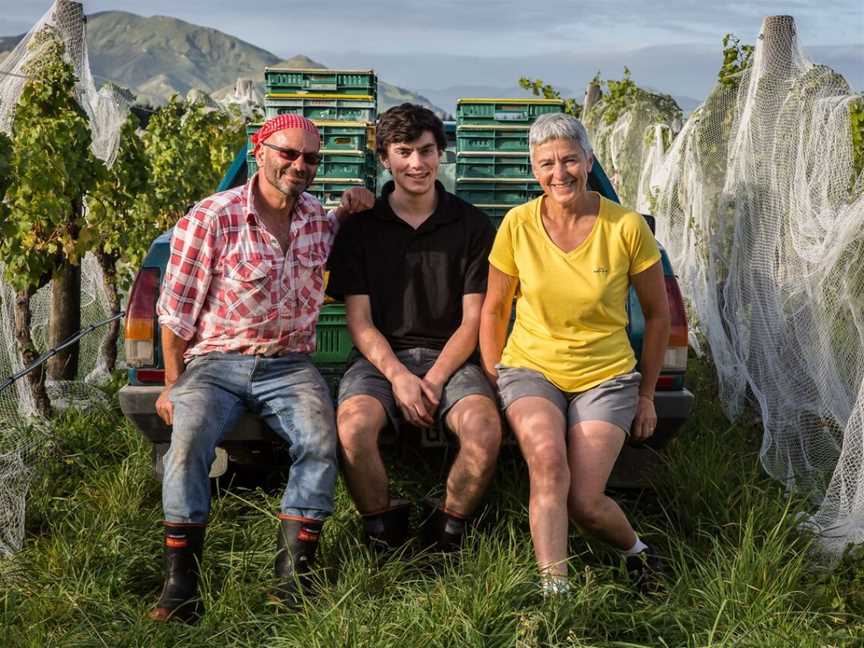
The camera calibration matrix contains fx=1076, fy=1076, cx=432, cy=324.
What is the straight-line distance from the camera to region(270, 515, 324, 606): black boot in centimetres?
354

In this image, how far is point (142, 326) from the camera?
407 centimetres

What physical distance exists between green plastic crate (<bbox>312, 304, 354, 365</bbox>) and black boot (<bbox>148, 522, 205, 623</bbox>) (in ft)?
3.73

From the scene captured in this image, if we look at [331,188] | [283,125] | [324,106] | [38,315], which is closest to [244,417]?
[283,125]

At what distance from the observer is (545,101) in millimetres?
5340

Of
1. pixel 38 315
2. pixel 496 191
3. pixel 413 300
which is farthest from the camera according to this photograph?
pixel 38 315

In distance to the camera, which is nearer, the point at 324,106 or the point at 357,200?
the point at 357,200

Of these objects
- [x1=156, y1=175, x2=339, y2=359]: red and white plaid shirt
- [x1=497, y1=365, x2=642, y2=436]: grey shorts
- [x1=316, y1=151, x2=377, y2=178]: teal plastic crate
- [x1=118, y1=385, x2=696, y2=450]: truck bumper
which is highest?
[x1=316, y1=151, x2=377, y2=178]: teal plastic crate

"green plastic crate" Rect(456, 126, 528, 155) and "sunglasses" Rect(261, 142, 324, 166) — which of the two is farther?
"green plastic crate" Rect(456, 126, 528, 155)

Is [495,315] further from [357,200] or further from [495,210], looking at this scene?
[495,210]

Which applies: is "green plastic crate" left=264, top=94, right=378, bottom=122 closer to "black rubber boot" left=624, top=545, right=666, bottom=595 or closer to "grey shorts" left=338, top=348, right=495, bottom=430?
"grey shorts" left=338, top=348, right=495, bottom=430

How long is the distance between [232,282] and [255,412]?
19.0 inches

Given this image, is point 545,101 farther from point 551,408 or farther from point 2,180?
point 2,180

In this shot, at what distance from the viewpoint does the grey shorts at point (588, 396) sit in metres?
3.70

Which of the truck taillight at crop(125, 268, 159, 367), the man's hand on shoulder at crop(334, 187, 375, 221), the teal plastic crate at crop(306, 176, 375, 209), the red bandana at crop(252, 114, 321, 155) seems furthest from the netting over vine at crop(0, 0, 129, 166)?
the man's hand on shoulder at crop(334, 187, 375, 221)
